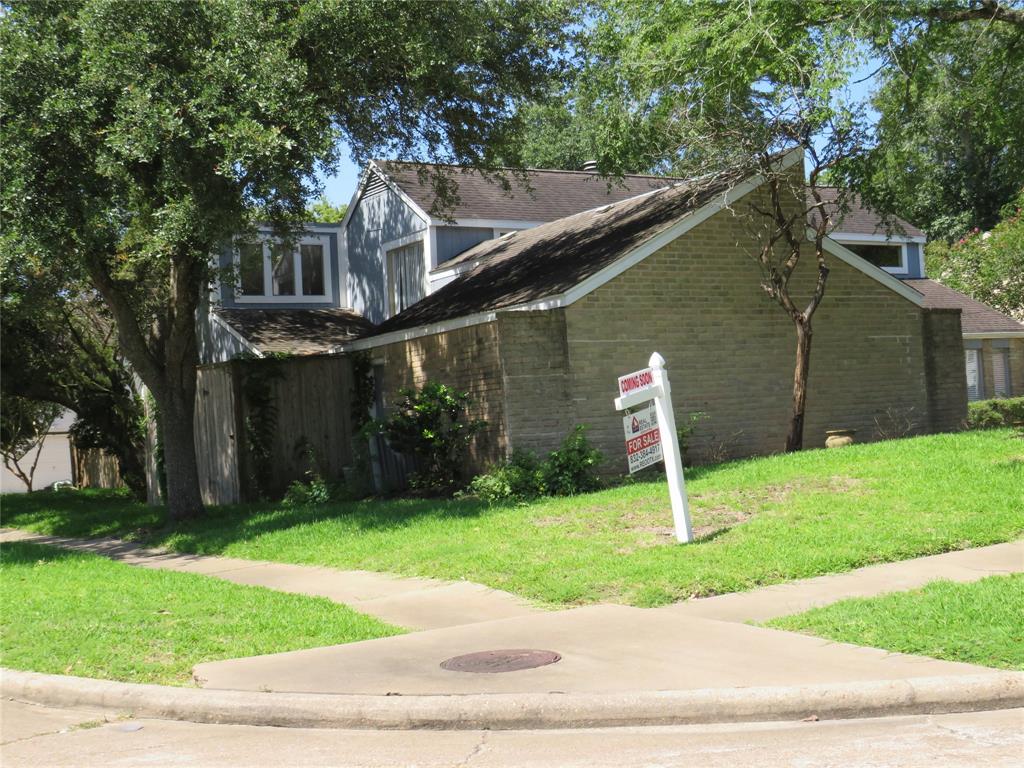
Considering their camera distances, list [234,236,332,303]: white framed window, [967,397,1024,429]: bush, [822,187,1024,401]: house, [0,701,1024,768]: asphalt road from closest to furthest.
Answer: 1. [0,701,1024,768]: asphalt road
2. [967,397,1024,429]: bush
3. [234,236,332,303]: white framed window
4. [822,187,1024,401]: house

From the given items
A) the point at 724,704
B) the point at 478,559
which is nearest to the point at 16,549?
the point at 478,559

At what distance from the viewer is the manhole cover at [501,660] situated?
23.3ft

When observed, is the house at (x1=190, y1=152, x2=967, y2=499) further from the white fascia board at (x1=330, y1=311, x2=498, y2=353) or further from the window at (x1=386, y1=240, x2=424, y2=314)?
the window at (x1=386, y1=240, x2=424, y2=314)

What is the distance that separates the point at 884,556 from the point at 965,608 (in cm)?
225

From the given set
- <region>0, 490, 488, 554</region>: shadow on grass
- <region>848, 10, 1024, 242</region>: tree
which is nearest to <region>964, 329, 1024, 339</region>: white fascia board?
<region>848, 10, 1024, 242</region>: tree

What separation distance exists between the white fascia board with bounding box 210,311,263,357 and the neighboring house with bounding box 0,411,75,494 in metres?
19.2

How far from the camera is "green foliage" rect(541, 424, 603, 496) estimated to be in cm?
1556

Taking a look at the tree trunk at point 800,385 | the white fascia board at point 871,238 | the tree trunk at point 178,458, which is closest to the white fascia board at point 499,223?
the tree trunk at point 800,385

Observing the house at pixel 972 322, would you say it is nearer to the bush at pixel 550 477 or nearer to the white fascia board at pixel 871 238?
the white fascia board at pixel 871 238

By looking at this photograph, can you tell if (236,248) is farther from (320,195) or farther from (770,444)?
(770,444)

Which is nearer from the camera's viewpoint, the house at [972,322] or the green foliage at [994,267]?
the house at [972,322]

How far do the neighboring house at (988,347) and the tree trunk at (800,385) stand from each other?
15733 millimetres

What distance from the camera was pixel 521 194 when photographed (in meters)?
27.1

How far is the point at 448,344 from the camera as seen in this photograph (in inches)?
733
